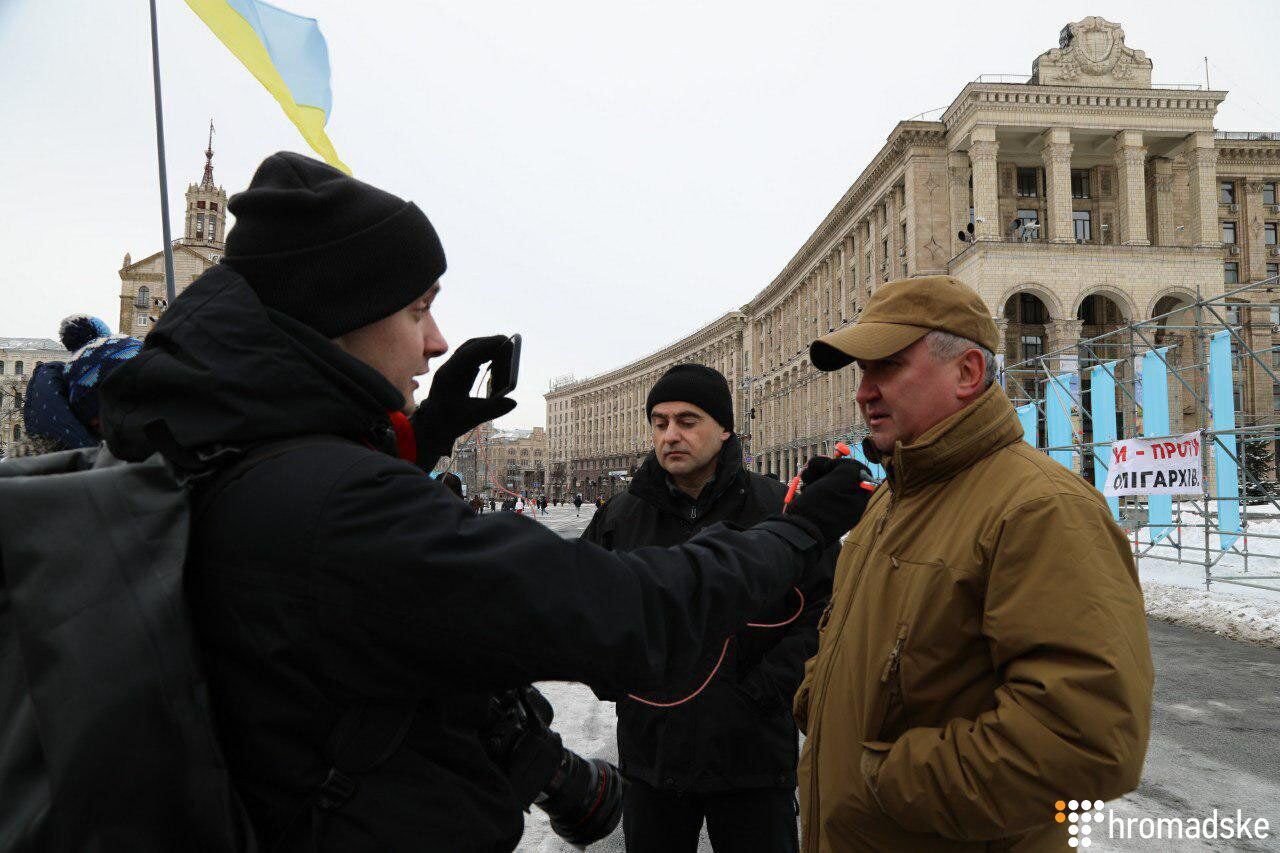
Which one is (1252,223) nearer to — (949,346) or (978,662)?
(949,346)

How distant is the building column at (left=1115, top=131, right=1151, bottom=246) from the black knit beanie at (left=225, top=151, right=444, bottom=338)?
47.4 metres

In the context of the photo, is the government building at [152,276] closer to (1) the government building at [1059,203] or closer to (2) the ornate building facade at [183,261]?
(2) the ornate building facade at [183,261]

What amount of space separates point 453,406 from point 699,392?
181cm

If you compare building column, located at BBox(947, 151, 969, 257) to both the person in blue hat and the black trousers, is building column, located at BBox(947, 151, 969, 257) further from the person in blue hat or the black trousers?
the person in blue hat

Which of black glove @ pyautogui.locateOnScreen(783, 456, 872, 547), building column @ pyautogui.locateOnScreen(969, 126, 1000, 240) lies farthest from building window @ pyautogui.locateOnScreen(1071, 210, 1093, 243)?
black glove @ pyautogui.locateOnScreen(783, 456, 872, 547)

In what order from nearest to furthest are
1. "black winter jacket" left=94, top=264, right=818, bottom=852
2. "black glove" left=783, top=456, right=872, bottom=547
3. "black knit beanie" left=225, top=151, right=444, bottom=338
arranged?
"black winter jacket" left=94, top=264, right=818, bottom=852 → "black knit beanie" left=225, top=151, right=444, bottom=338 → "black glove" left=783, top=456, right=872, bottom=547

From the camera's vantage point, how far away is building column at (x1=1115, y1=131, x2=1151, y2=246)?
134 ft

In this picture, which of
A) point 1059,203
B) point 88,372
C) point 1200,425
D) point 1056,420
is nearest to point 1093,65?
point 1059,203

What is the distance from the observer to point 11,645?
1042 mm

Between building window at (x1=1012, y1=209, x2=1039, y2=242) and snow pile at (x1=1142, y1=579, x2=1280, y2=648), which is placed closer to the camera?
snow pile at (x1=1142, y1=579, x2=1280, y2=648)

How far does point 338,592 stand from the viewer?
113 cm

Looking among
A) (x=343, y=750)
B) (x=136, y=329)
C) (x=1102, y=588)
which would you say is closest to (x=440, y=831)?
(x=343, y=750)

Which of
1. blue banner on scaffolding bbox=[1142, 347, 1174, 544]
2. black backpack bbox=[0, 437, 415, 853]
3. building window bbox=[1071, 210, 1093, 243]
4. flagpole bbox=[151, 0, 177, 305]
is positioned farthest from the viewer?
building window bbox=[1071, 210, 1093, 243]

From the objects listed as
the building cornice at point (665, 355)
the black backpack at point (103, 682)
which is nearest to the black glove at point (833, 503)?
the black backpack at point (103, 682)
